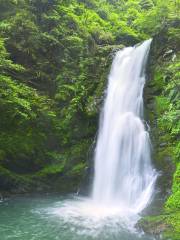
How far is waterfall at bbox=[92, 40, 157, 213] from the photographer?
12.7 meters

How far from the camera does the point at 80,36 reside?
64.3 feet

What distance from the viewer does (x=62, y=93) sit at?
17.0 m

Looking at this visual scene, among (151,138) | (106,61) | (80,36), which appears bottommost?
(151,138)

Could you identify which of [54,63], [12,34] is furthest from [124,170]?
[12,34]

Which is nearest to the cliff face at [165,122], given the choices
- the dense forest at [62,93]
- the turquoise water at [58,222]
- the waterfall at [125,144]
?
the dense forest at [62,93]

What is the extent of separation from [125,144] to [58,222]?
497cm

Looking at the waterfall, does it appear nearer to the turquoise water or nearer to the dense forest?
the dense forest

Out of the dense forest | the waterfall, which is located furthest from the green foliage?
the waterfall

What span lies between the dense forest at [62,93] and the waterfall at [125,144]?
16.7 inches

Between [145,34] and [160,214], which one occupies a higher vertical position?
[145,34]

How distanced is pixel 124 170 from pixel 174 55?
647 centimetres

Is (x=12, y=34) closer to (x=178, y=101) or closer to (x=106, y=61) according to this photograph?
(x=106, y=61)

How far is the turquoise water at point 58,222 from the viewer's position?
379 inches

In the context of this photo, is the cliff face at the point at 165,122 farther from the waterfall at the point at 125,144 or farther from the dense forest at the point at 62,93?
the waterfall at the point at 125,144
